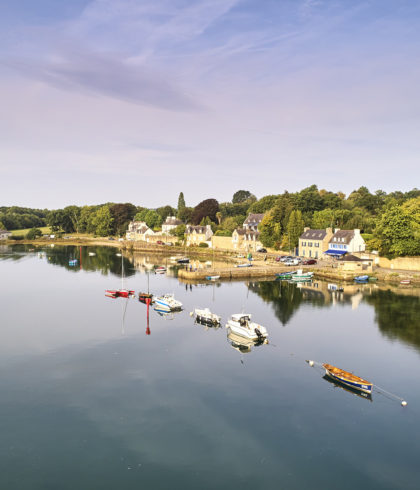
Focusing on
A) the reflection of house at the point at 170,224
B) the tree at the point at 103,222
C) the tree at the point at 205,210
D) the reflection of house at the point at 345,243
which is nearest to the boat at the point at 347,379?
the reflection of house at the point at 345,243

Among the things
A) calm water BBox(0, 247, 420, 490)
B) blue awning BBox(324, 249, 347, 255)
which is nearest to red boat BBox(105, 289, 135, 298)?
calm water BBox(0, 247, 420, 490)

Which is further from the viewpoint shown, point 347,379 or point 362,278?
point 362,278

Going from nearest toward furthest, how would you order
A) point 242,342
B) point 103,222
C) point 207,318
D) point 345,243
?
point 242,342 < point 207,318 < point 345,243 < point 103,222

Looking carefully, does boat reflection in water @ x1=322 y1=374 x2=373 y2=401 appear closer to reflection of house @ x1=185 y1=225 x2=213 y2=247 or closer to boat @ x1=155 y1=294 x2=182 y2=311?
boat @ x1=155 y1=294 x2=182 y2=311

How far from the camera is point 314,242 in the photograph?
304 feet

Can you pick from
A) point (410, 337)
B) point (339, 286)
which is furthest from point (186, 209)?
point (410, 337)

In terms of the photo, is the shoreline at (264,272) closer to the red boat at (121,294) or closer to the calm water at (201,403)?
the red boat at (121,294)

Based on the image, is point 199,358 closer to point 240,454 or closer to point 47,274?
point 240,454

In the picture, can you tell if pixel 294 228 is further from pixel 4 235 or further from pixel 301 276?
pixel 4 235

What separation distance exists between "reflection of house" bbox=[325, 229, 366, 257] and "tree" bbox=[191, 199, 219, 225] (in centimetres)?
7002

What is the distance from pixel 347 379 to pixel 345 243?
2385 inches

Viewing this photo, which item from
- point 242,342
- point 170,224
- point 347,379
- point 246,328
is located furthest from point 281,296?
point 170,224

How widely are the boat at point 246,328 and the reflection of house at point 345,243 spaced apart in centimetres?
5025

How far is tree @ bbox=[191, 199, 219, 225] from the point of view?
6038 inches
